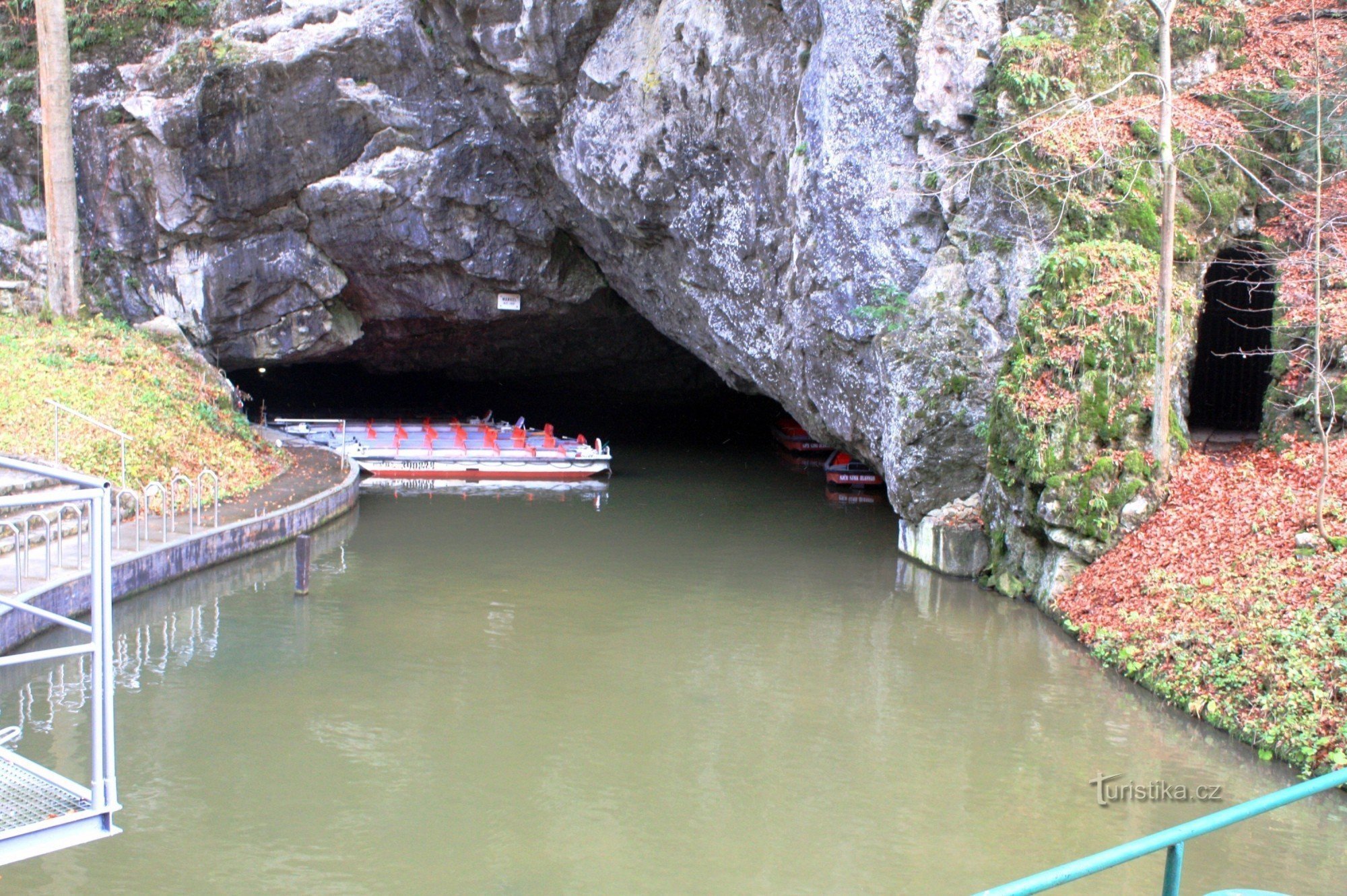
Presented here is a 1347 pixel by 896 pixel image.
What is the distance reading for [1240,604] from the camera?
39.0 ft

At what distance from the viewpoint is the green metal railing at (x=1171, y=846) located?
299 centimetres

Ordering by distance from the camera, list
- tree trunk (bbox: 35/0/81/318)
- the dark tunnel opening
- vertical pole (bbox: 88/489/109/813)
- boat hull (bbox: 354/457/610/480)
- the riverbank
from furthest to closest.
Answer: the dark tunnel opening, boat hull (bbox: 354/457/610/480), tree trunk (bbox: 35/0/81/318), the riverbank, vertical pole (bbox: 88/489/109/813)

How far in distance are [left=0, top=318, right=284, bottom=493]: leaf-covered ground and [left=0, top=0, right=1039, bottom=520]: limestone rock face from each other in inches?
165

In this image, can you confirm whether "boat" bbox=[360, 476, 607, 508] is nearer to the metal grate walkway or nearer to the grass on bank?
the grass on bank

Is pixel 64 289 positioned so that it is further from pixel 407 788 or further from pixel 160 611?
pixel 407 788

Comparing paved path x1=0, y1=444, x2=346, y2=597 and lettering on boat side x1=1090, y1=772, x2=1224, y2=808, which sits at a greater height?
paved path x1=0, y1=444, x2=346, y2=597

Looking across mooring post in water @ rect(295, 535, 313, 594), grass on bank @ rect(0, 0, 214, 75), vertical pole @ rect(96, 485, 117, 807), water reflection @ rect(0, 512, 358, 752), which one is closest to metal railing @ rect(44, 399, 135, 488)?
water reflection @ rect(0, 512, 358, 752)

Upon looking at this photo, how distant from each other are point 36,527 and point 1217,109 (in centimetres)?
Answer: 1876

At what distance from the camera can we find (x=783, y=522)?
2277 centimetres

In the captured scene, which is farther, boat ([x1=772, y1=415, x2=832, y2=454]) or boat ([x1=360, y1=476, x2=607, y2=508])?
boat ([x1=772, y1=415, x2=832, y2=454])

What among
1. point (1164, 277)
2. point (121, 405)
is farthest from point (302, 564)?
point (1164, 277)

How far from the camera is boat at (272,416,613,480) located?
27.9m

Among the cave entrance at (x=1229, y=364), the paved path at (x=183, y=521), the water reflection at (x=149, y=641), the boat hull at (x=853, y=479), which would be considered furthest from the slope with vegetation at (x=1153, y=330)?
the paved path at (x=183, y=521)

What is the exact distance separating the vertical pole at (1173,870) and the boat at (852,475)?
78.5ft
